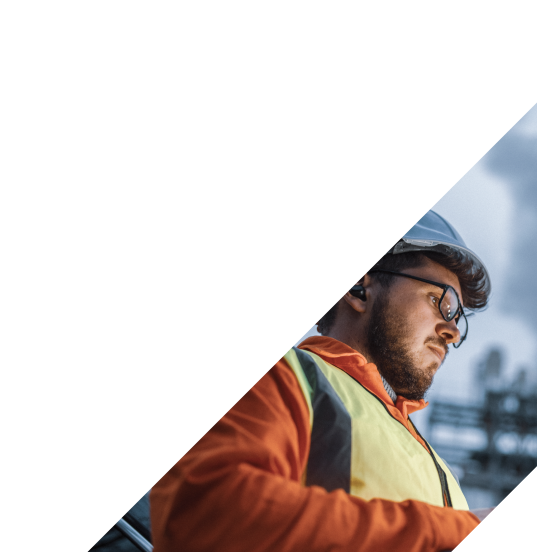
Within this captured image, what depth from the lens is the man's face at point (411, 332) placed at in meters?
1.38

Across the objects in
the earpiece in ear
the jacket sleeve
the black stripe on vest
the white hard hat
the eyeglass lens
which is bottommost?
the jacket sleeve

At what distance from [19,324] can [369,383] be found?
47.0 inches

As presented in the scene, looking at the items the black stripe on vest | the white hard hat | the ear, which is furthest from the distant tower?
the black stripe on vest

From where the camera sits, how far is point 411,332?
1399mm

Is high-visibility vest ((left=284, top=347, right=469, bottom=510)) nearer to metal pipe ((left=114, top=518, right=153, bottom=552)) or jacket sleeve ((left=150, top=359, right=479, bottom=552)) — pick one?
jacket sleeve ((left=150, top=359, right=479, bottom=552))

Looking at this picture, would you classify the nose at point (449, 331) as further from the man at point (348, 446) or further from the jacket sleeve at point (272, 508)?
the jacket sleeve at point (272, 508)

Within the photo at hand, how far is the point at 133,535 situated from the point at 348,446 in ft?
2.27

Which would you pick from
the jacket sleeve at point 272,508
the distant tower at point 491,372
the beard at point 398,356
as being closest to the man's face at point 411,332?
the beard at point 398,356

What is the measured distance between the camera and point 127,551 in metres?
1.42

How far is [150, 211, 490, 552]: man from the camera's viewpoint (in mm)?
1087

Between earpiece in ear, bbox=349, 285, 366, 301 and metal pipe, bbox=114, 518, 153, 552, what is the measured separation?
2.89ft

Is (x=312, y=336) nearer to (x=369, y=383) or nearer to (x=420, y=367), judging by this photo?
(x=369, y=383)

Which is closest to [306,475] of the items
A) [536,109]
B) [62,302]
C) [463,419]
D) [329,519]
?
[329,519]

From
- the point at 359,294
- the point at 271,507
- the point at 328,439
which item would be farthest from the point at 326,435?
the point at 359,294
